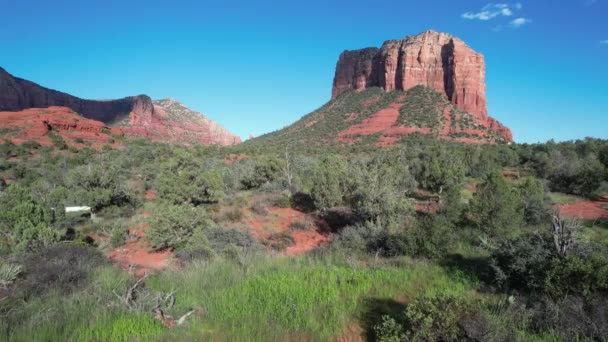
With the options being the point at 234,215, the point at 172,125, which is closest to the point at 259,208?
the point at 234,215

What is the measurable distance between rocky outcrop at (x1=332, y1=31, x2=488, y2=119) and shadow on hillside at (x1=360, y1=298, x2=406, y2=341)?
85.9m

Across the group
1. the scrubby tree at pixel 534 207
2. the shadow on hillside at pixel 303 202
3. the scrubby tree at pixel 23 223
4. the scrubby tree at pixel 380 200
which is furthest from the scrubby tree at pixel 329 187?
the scrubby tree at pixel 23 223

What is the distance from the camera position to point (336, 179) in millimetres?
17875

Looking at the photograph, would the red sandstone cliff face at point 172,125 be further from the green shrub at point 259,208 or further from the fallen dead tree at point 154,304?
the fallen dead tree at point 154,304

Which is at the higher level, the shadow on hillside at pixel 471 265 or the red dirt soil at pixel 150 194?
the shadow on hillside at pixel 471 265

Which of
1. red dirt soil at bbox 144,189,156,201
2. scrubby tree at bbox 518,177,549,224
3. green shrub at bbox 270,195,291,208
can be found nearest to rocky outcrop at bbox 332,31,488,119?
scrubby tree at bbox 518,177,549,224

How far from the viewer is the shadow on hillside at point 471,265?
4941mm

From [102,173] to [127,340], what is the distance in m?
18.2

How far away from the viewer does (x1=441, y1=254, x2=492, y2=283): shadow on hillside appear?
4941mm

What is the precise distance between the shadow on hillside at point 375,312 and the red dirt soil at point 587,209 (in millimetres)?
17198

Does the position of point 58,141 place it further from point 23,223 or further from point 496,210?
point 496,210

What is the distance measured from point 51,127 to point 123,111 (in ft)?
248

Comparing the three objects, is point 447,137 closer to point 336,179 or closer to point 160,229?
point 336,179

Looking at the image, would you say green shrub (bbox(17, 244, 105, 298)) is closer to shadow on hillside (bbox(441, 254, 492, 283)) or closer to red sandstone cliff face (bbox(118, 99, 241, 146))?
shadow on hillside (bbox(441, 254, 492, 283))
